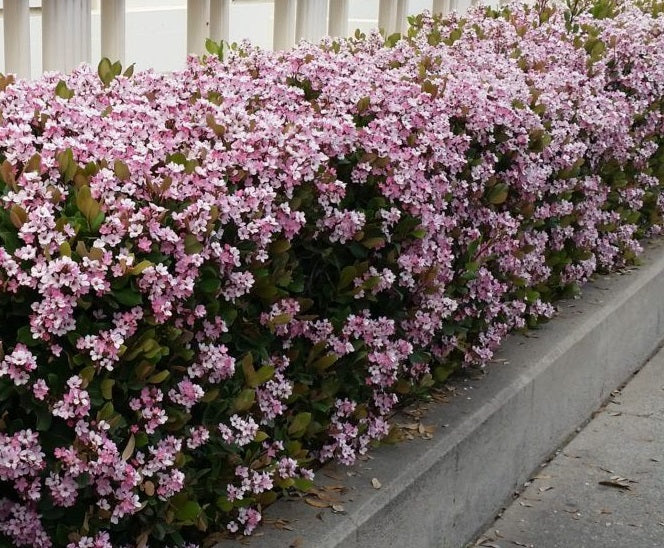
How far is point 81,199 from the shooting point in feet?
8.88

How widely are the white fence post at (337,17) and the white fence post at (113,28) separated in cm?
174

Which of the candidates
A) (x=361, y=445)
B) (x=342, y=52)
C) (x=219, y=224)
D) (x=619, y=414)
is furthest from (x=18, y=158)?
(x=619, y=414)

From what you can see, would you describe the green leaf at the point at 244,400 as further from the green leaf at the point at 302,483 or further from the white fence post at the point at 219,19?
the white fence post at the point at 219,19

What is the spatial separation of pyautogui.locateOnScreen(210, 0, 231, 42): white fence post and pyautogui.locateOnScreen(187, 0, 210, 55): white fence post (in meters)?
0.03

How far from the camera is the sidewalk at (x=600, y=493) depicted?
4422 millimetres

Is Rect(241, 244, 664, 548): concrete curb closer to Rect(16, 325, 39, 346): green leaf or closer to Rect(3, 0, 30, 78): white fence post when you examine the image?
Rect(16, 325, 39, 346): green leaf

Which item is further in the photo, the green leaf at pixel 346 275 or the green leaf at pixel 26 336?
the green leaf at pixel 346 275

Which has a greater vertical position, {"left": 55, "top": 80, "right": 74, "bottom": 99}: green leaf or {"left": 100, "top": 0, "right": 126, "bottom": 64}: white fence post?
{"left": 100, "top": 0, "right": 126, "bottom": 64}: white fence post

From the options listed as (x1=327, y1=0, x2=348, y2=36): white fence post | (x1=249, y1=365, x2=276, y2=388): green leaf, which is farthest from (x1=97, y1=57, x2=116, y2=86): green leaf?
(x1=327, y1=0, x2=348, y2=36): white fence post

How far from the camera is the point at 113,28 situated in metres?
4.88

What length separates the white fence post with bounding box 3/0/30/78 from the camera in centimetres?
439

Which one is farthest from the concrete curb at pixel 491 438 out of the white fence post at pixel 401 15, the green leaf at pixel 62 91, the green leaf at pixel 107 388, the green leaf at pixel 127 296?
the white fence post at pixel 401 15

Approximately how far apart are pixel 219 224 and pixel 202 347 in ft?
0.99

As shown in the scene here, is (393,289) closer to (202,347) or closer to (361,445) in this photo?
(361,445)
